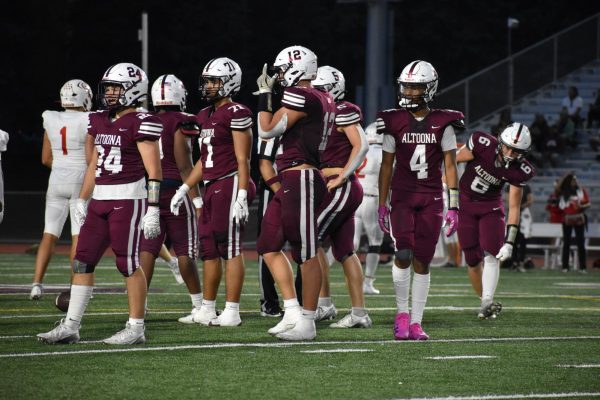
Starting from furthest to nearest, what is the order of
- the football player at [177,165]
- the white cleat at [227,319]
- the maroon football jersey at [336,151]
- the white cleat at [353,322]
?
the maroon football jersey at [336,151] → the football player at [177,165] → the white cleat at [353,322] → the white cleat at [227,319]

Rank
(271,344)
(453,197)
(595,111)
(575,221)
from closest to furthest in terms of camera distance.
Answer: (271,344), (453,197), (575,221), (595,111)

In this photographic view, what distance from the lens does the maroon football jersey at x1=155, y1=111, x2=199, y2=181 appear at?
9841 mm

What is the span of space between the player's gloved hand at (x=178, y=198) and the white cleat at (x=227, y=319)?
0.89 metres

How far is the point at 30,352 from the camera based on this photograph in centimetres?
794

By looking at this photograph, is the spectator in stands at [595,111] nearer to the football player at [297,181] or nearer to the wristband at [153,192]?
the football player at [297,181]

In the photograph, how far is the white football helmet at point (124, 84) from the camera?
834 cm

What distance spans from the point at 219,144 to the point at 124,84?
1.32 metres

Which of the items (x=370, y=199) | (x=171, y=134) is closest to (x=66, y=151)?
(x=171, y=134)

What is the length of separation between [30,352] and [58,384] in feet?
4.03

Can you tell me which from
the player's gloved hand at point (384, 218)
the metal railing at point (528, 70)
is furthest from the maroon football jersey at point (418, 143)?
the metal railing at point (528, 70)

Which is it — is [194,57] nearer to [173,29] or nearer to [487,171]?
[173,29]

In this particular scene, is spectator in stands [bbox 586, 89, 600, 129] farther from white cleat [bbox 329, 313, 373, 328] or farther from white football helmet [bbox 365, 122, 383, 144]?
white cleat [bbox 329, 313, 373, 328]

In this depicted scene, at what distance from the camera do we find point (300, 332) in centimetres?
870

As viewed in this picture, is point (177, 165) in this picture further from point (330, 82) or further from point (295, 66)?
point (295, 66)
